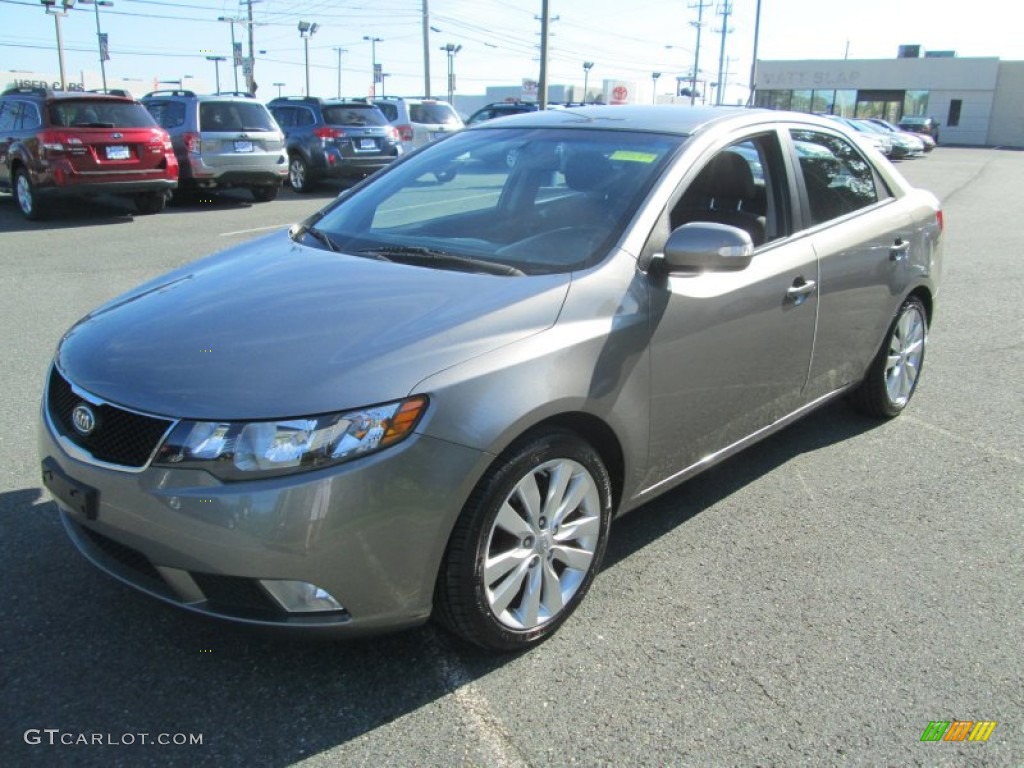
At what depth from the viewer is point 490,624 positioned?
267 cm

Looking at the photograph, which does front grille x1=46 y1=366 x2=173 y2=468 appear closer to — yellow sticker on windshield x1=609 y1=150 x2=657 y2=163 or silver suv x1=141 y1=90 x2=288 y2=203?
yellow sticker on windshield x1=609 y1=150 x2=657 y2=163

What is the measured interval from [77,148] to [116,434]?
1107 centimetres

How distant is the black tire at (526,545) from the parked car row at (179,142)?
421 inches

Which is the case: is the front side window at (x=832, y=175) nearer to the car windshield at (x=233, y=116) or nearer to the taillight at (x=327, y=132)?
the car windshield at (x=233, y=116)

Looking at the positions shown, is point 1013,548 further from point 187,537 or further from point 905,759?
point 187,537

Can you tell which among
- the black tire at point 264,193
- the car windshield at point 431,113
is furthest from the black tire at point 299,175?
the car windshield at point 431,113

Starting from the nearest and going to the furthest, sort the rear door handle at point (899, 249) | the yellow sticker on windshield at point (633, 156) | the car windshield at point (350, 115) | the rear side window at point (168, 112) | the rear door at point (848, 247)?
the yellow sticker on windshield at point (633, 156)
the rear door at point (848, 247)
the rear door handle at point (899, 249)
the rear side window at point (168, 112)
the car windshield at point (350, 115)

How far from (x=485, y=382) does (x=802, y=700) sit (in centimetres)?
136

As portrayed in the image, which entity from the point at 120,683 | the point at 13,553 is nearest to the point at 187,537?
the point at 120,683

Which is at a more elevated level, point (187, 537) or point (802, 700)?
point (187, 537)

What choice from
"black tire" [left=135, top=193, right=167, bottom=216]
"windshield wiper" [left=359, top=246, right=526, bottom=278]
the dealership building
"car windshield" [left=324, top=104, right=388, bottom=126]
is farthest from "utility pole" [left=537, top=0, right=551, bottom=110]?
the dealership building

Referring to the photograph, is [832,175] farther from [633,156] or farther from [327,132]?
[327,132]

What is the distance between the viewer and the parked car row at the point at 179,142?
12000mm

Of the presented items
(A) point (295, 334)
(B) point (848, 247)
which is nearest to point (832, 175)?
(B) point (848, 247)
